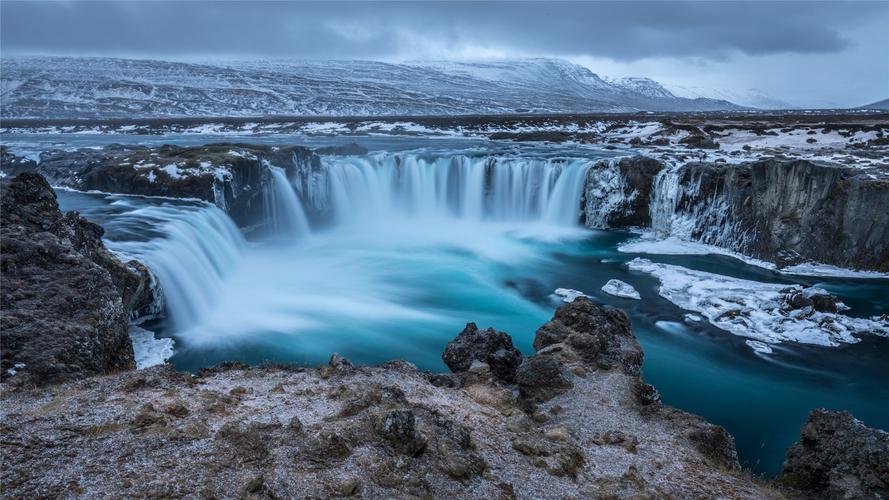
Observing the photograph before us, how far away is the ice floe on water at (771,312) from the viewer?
1480 centimetres

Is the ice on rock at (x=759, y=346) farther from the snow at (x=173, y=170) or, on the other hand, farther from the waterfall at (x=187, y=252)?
the snow at (x=173, y=170)

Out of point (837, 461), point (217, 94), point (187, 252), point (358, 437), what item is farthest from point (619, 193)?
point (217, 94)

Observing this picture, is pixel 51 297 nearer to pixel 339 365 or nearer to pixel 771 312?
pixel 339 365

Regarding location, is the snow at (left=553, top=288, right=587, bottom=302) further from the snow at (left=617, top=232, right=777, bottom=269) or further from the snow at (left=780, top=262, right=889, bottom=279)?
the snow at (left=780, top=262, right=889, bottom=279)

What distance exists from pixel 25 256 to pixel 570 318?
33.4ft

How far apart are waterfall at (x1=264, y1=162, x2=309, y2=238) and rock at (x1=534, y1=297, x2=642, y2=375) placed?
58.0 feet

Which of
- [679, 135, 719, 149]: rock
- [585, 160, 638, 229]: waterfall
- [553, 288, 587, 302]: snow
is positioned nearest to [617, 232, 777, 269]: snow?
[585, 160, 638, 229]: waterfall

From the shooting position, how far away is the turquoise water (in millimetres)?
12375

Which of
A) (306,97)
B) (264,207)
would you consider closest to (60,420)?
(264,207)

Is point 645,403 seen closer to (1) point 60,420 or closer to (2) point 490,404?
(2) point 490,404

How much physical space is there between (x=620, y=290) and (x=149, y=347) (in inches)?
542

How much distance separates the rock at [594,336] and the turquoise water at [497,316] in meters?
2.03

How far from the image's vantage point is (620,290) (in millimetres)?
18422

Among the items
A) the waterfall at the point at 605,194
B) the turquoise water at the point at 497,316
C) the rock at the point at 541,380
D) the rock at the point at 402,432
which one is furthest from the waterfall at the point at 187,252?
the waterfall at the point at 605,194
